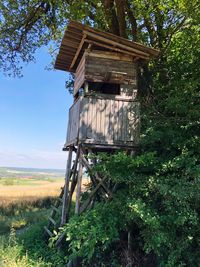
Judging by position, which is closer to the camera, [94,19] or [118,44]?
[118,44]

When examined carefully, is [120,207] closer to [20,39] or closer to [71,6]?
[71,6]

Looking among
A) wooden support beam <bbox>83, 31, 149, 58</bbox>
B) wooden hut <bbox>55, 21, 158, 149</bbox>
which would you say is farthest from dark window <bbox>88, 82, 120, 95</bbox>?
wooden support beam <bbox>83, 31, 149, 58</bbox>

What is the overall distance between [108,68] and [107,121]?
6.15ft

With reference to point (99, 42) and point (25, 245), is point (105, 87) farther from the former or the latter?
point (25, 245)

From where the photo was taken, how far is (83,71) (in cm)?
1121

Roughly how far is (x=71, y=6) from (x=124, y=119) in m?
6.97

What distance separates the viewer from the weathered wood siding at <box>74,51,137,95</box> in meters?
11.1

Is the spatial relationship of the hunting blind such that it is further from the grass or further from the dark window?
the dark window

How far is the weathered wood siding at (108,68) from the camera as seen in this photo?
36.3 ft

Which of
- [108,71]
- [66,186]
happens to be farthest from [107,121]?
[66,186]

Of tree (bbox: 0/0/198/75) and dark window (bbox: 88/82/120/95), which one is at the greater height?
tree (bbox: 0/0/198/75)

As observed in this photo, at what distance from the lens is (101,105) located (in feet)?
35.3

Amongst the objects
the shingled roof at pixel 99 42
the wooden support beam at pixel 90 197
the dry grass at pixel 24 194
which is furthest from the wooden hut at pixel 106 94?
the dry grass at pixel 24 194

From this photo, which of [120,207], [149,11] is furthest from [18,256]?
[149,11]
